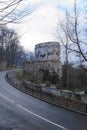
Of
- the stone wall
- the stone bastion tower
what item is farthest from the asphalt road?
the stone wall

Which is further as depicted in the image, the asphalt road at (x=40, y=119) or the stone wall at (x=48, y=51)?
the stone wall at (x=48, y=51)

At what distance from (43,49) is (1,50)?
186 ft

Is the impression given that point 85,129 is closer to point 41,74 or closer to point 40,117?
point 40,117

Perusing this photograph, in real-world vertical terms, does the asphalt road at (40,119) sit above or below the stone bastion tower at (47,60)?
below

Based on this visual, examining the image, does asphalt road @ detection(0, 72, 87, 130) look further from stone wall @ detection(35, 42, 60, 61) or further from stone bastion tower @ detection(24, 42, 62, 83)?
stone wall @ detection(35, 42, 60, 61)

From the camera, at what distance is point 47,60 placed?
62.3 metres

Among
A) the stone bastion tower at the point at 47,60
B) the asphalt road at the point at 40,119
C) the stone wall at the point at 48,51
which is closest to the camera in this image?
the asphalt road at the point at 40,119

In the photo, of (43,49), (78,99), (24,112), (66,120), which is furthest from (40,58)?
(66,120)

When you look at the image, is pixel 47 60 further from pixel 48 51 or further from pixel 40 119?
pixel 40 119

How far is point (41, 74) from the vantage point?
61.5m

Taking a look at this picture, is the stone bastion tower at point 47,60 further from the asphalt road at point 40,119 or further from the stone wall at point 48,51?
the asphalt road at point 40,119

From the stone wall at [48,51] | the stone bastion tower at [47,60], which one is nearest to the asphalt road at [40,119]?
the stone bastion tower at [47,60]

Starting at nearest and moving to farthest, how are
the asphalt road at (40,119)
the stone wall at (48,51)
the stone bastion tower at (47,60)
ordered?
the asphalt road at (40,119)
the stone bastion tower at (47,60)
the stone wall at (48,51)

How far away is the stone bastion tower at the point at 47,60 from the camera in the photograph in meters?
61.8
